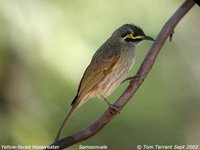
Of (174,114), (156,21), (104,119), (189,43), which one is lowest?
(174,114)

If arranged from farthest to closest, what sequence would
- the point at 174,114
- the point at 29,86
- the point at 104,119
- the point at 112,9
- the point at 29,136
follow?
→ the point at 174,114, the point at 112,9, the point at 29,86, the point at 29,136, the point at 104,119

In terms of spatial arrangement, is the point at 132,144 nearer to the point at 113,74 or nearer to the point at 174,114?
the point at 174,114

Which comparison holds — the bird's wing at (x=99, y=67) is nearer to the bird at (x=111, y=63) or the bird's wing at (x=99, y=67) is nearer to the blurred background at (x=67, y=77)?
the bird at (x=111, y=63)

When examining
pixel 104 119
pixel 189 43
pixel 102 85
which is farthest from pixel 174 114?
pixel 104 119

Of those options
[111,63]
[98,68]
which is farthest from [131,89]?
[111,63]

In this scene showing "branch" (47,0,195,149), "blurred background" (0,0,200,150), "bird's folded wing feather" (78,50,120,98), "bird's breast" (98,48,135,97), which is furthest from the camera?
"blurred background" (0,0,200,150)

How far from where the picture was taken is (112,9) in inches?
158

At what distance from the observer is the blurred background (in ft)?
11.1

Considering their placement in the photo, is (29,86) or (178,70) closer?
(29,86)

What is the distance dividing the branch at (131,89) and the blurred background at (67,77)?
1.09 meters

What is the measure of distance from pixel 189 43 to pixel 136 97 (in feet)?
2.55

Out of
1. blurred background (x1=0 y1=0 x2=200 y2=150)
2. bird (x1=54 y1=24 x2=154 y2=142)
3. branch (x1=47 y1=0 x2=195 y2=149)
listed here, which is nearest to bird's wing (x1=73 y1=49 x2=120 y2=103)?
bird (x1=54 y1=24 x2=154 y2=142)

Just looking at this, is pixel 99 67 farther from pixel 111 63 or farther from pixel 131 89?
pixel 131 89

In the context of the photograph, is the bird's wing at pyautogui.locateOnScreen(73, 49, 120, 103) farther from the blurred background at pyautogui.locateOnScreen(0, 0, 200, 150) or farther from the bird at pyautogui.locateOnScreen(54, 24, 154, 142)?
the blurred background at pyautogui.locateOnScreen(0, 0, 200, 150)
